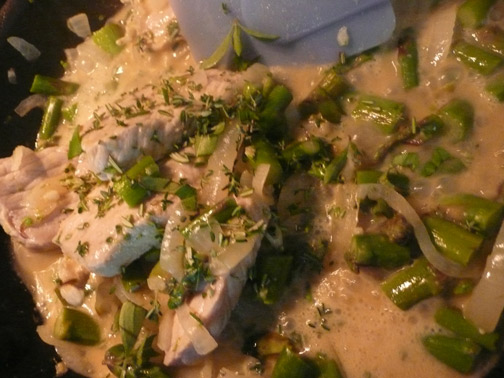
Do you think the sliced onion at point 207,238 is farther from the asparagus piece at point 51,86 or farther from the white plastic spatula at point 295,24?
the asparagus piece at point 51,86

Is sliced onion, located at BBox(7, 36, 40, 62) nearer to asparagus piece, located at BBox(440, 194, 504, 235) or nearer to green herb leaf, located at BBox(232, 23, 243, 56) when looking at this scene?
green herb leaf, located at BBox(232, 23, 243, 56)

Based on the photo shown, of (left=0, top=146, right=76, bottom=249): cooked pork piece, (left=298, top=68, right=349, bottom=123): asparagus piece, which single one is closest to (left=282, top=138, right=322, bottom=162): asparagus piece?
(left=298, top=68, right=349, bottom=123): asparagus piece

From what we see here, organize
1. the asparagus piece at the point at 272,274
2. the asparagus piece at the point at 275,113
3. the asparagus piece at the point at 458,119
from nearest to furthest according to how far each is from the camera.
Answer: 1. the asparagus piece at the point at 272,274
2. the asparagus piece at the point at 458,119
3. the asparagus piece at the point at 275,113

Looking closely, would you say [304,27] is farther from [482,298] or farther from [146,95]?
[482,298]

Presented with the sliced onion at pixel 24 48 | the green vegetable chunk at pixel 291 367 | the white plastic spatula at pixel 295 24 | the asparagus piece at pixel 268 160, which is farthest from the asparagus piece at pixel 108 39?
the green vegetable chunk at pixel 291 367

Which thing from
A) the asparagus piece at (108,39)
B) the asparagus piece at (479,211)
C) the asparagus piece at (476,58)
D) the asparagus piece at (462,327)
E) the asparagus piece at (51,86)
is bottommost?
the asparagus piece at (462,327)

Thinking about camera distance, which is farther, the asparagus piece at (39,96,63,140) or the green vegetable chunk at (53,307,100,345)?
the asparagus piece at (39,96,63,140)

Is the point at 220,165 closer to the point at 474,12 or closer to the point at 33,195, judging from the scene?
the point at 33,195

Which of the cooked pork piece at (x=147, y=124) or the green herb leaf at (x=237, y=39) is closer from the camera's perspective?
the cooked pork piece at (x=147, y=124)
